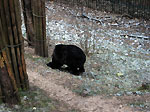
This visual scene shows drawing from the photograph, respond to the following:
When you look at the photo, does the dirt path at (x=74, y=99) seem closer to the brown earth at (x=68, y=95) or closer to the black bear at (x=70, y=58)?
the brown earth at (x=68, y=95)

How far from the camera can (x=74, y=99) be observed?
247 inches

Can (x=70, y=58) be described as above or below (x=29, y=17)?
below

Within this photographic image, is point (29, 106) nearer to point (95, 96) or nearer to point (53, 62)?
point (95, 96)

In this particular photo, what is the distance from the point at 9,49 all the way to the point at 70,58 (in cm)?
306

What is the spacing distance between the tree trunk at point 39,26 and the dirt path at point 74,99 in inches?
74.0

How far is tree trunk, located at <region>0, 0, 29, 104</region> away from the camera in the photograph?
4820 millimetres

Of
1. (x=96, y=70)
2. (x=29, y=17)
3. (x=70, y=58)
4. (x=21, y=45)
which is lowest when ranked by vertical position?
(x=96, y=70)

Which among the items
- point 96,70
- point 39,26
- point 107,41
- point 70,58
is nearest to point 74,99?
point 70,58

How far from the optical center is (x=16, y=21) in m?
5.14

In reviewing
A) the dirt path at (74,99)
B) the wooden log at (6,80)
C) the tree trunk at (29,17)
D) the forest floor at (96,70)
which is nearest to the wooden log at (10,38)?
the wooden log at (6,80)

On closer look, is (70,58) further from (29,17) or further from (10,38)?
(10,38)

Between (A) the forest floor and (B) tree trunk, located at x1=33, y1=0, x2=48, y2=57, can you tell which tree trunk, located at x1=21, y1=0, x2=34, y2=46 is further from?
(A) the forest floor

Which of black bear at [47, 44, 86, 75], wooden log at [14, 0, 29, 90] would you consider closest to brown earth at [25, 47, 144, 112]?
black bear at [47, 44, 86, 75]

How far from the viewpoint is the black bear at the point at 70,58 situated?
789 centimetres
